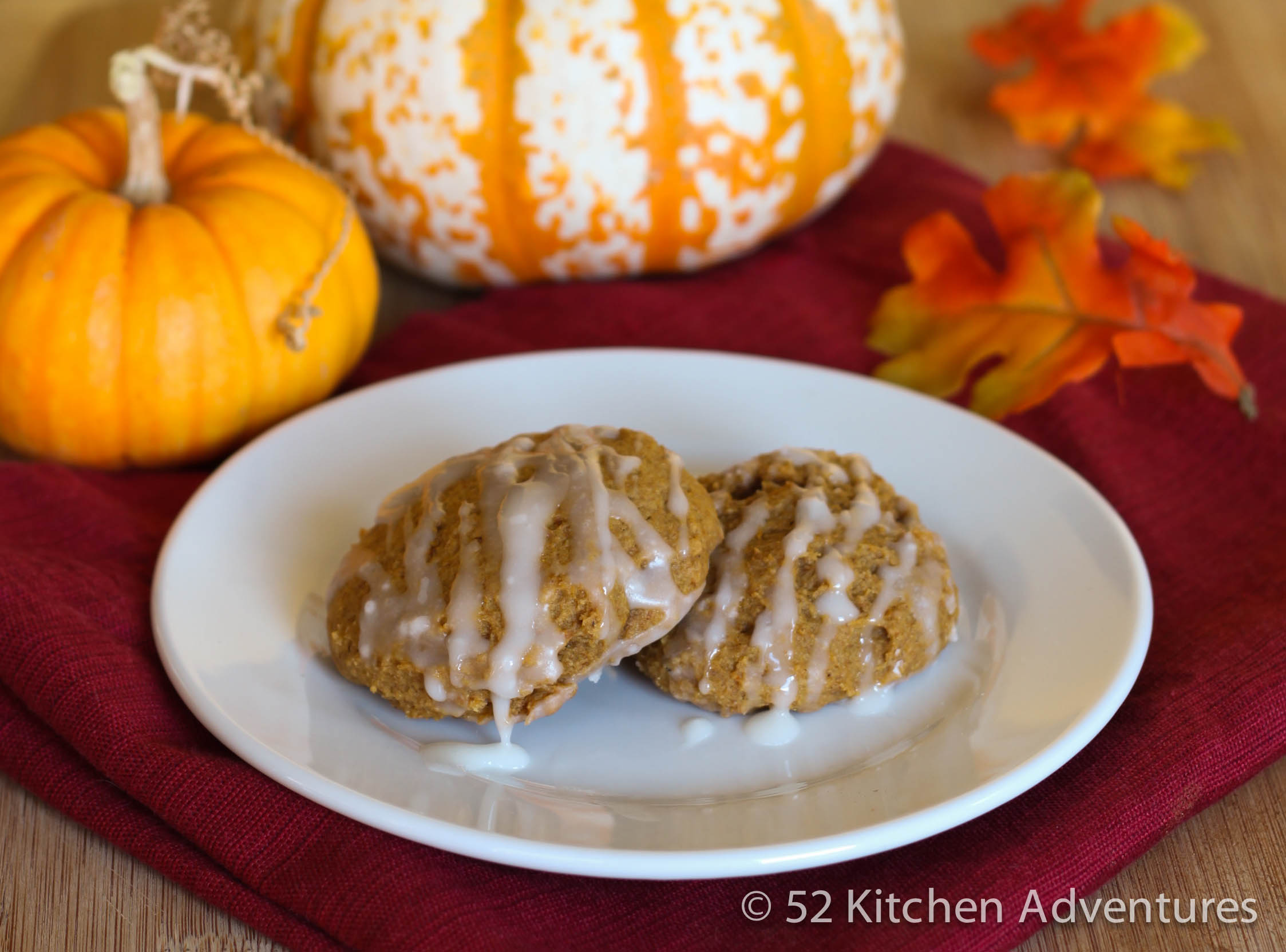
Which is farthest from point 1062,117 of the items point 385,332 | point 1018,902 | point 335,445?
point 1018,902

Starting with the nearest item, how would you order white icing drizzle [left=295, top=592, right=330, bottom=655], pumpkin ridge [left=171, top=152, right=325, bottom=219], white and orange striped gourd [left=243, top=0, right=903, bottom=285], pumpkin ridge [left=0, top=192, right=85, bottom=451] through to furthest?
white icing drizzle [left=295, top=592, right=330, bottom=655] < pumpkin ridge [left=0, top=192, right=85, bottom=451] < pumpkin ridge [left=171, top=152, right=325, bottom=219] < white and orange striped gourd [left=243, top=0, right=903, bottom=285]

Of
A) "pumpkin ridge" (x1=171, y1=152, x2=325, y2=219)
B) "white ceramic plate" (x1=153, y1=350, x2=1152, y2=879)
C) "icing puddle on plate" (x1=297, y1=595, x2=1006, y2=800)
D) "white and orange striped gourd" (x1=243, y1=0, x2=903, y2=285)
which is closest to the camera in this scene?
"white ceramic plate" (x1=153, y1=350, x2=1152, y2=879)

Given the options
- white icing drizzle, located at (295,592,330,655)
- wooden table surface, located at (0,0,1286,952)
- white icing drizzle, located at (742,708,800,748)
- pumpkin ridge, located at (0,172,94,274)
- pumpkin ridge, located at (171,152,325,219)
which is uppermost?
pumpkin ridge, located at (0,172,94,274)

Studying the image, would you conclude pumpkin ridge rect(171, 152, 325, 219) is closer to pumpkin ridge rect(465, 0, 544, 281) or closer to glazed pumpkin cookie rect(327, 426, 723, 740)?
pumpkin ridge rect(465, 0, 544, 281)

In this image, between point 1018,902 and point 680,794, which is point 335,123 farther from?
point 1018,902

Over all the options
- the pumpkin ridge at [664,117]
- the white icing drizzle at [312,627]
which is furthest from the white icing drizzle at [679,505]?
the pumpkin ridge at [664,117]

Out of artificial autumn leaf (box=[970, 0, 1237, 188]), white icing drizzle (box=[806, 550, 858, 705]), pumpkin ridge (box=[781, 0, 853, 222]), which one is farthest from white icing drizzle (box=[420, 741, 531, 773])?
artificial autumn leaf (box=[970, 0, 1237, 188])

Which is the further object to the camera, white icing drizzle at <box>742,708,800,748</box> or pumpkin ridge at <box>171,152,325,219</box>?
pumpkin ridge at <box>171,152,325,219</box>
